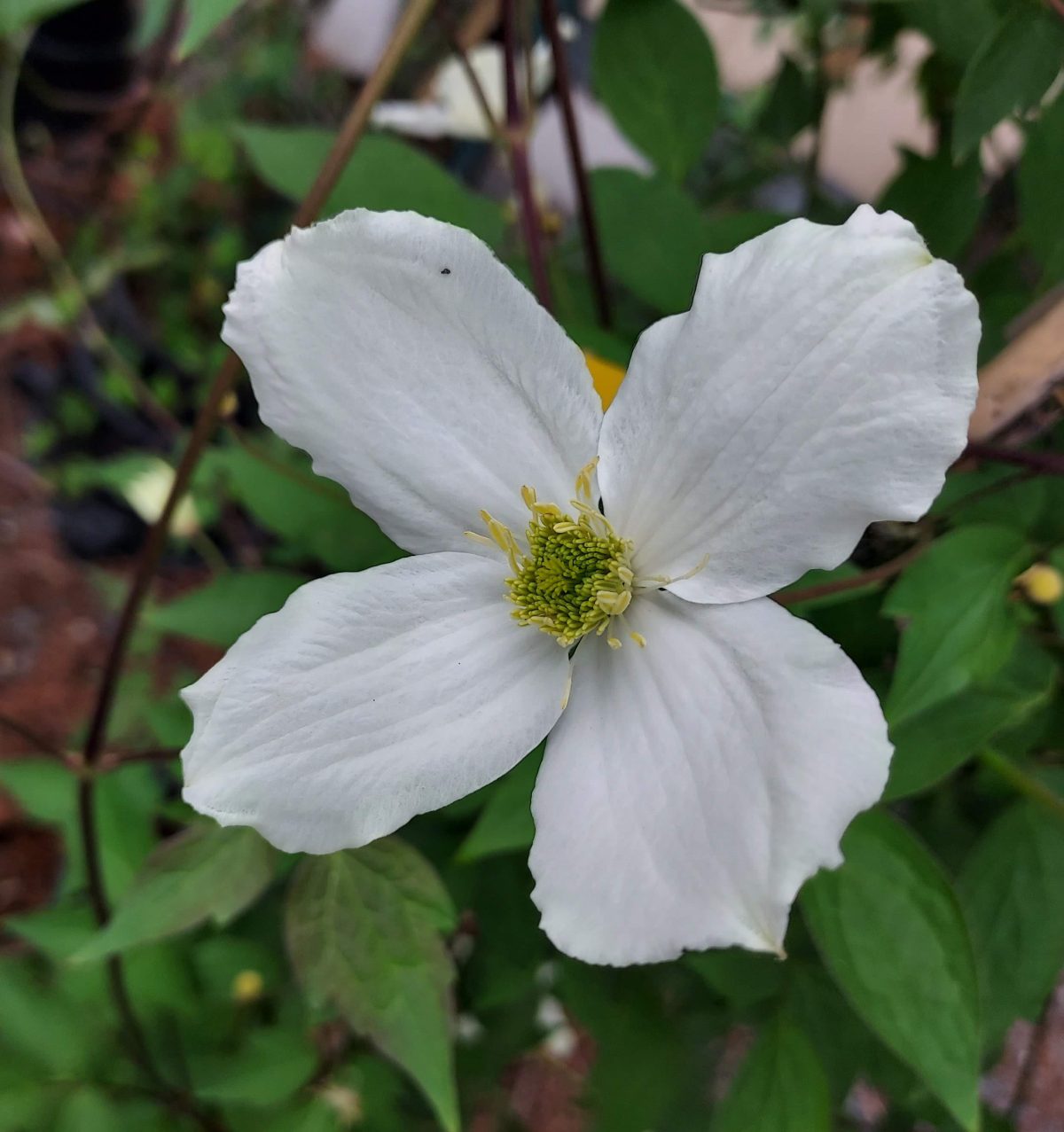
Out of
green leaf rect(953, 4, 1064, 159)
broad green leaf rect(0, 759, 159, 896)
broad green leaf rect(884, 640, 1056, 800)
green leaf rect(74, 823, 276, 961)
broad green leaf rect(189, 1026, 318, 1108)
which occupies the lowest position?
broad green leaf rect(189, 1026, 318, 1108)

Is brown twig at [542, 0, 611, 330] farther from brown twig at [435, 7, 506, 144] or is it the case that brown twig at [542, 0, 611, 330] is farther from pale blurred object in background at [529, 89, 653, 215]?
pale blurred object in background at [529, 89, 653, 215]

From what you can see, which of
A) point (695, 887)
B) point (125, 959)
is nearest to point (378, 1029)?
point (695, 887)

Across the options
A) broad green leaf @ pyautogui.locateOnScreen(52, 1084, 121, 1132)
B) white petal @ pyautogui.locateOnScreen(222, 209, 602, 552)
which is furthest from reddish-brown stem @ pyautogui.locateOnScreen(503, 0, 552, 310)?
broad green leaf @ pyautogui.locateOnScreen(52, 1084, 121, 1132)

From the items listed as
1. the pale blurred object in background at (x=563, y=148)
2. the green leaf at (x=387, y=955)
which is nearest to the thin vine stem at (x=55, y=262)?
the pale blurred object in background at (x=563, y=148)

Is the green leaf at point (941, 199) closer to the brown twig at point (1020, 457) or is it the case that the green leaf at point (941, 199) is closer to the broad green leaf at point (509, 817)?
the brown twig at point (1020, 457)

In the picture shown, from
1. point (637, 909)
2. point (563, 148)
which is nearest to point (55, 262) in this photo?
point (563, 148)

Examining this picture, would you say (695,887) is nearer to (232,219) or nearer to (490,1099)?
(490,1099)
